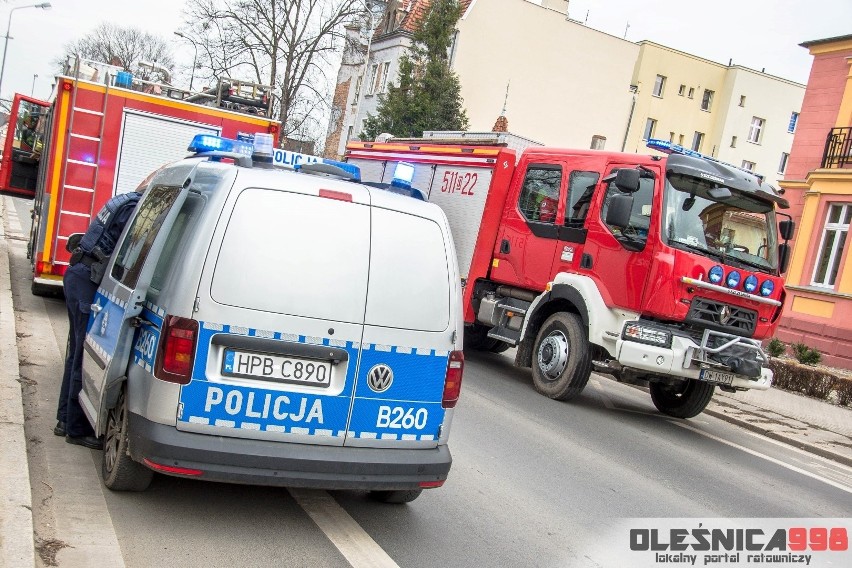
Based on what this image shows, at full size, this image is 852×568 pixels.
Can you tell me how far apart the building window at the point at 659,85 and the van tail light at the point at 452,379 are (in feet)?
167

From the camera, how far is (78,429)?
5.68 m

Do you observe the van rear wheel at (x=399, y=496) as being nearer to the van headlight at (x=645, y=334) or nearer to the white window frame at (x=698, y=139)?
the van headlight at (x=645, y=334)

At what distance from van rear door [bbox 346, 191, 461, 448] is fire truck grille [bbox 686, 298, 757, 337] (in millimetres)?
5099

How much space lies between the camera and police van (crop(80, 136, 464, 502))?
428cm

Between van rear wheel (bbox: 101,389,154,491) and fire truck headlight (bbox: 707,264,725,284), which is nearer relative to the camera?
van rear wheel (bbox: 101,389,154,491)

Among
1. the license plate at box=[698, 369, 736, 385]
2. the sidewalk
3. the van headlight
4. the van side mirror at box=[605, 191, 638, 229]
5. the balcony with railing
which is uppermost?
the balcony with railing

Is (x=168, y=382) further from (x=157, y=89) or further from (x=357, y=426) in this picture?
(x=157, y=89)

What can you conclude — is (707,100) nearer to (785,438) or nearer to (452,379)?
(785,438)

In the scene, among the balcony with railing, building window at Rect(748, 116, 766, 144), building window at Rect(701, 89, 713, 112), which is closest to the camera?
the balcony with railing

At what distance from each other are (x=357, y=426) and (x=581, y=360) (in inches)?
230

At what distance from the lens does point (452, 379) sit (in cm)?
495

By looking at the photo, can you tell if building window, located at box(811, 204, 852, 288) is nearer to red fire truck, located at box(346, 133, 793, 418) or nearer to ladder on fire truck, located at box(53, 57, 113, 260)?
red fire truck, located at box(346, 133, 793, 418)

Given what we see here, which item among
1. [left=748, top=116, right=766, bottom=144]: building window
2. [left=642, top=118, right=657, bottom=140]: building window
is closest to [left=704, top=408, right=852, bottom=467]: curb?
[left=642, top=118, right=657, bottom=140]: building window

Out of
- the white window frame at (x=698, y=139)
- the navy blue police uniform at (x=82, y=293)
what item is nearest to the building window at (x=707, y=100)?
the white window frame at (x=698, y=139)
